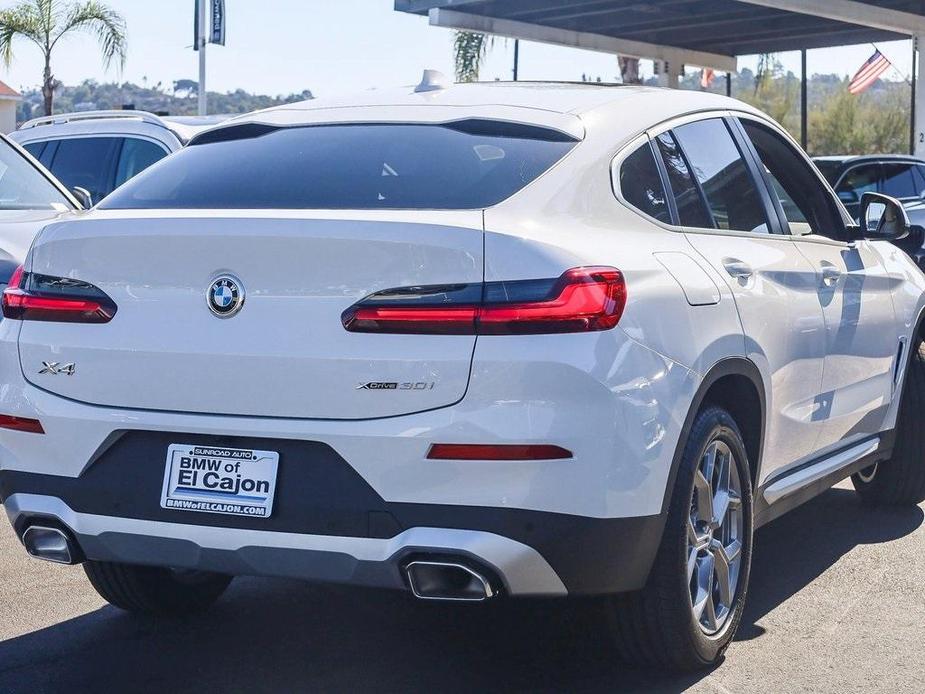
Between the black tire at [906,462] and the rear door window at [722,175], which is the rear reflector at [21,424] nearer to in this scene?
the rear door window at [722,175]

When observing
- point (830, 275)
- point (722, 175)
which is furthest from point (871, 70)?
point (722, 175)

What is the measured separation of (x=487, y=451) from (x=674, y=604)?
2.77ft

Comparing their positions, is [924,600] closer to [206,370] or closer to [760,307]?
[760,307]

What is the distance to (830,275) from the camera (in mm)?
5469

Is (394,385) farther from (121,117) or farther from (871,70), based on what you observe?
(871,70)

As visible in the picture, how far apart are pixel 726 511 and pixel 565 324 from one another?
3.78 feet

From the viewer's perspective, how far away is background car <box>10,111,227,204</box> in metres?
11.7

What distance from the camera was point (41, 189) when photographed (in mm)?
8391

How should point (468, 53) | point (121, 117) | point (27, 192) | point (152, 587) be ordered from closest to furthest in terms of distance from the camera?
point (152, 587) < point (27, 192) < point (121, 117) < point (468, 53)

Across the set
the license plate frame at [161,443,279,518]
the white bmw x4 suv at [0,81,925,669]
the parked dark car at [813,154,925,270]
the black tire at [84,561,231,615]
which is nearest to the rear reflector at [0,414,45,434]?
the white bmw x4 suv at [0,81,925,669]

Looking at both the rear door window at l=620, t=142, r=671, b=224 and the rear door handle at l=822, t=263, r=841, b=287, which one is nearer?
the rear door window at l=620, t=142, r=671, b=224

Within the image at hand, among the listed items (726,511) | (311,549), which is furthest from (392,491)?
(726,511)

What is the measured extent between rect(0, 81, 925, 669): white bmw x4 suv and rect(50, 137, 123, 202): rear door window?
7.54 metres

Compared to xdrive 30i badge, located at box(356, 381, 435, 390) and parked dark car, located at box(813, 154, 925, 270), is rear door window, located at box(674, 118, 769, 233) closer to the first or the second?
xdrive 30i badge, located at box(356, 381, 435, 390)
